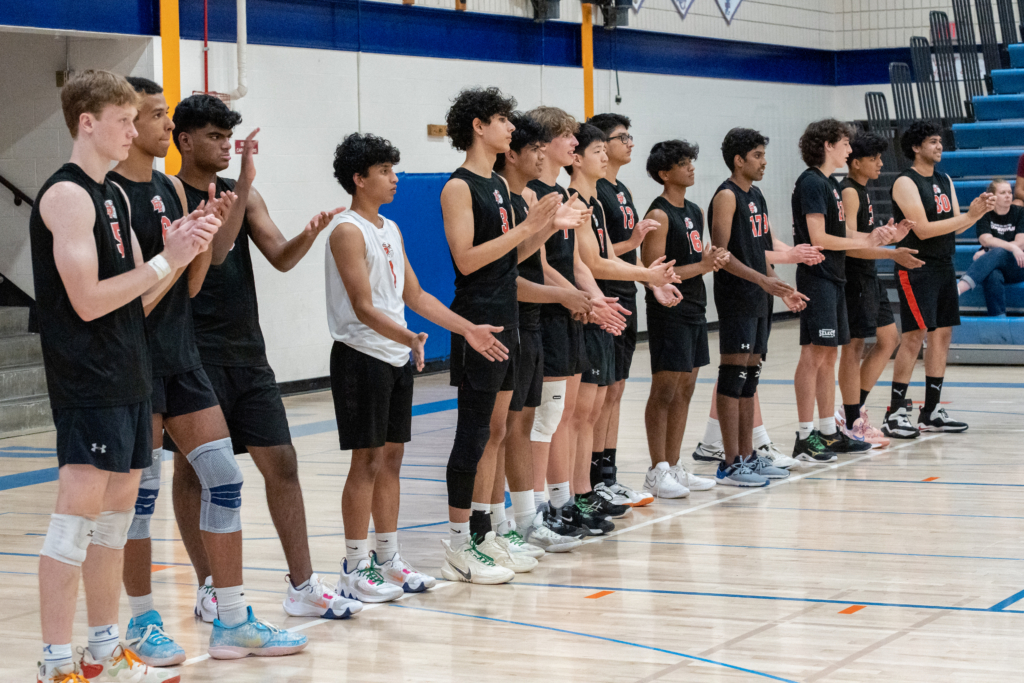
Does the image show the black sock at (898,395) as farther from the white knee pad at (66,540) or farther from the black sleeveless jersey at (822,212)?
the white knee pad at (66,540)

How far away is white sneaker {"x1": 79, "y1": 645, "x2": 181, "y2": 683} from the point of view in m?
3.59

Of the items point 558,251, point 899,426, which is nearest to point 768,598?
point 558,251

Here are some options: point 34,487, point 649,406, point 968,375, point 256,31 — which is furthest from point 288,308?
point 968,375

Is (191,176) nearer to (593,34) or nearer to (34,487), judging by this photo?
(34,487)

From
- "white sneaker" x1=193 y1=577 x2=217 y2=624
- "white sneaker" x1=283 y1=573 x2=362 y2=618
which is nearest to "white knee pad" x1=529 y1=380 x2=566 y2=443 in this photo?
"white sneaker" x1=283 y1=573 x2=362 y2=618

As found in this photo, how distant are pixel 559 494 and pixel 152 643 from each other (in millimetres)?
2120

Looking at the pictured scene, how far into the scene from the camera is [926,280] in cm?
800

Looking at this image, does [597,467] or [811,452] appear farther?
[811,452]

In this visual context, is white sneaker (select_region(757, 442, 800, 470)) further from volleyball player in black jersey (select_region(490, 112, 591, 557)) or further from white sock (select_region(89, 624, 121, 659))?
white sock (select_region(89, 624, 121, 659))

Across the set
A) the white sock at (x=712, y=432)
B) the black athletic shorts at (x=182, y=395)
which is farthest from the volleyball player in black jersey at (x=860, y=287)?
the black athletic shorts at (x=182, y=395)

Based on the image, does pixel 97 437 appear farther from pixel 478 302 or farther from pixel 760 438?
pixel 760 438

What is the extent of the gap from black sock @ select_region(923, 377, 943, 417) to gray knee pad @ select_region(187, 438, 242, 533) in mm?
5473

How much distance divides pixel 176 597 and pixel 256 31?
662 cm

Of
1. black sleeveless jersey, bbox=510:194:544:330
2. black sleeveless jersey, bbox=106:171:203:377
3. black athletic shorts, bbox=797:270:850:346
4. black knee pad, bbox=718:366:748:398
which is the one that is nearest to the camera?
black sleeveless jersey, bbox=106:171:203:377
